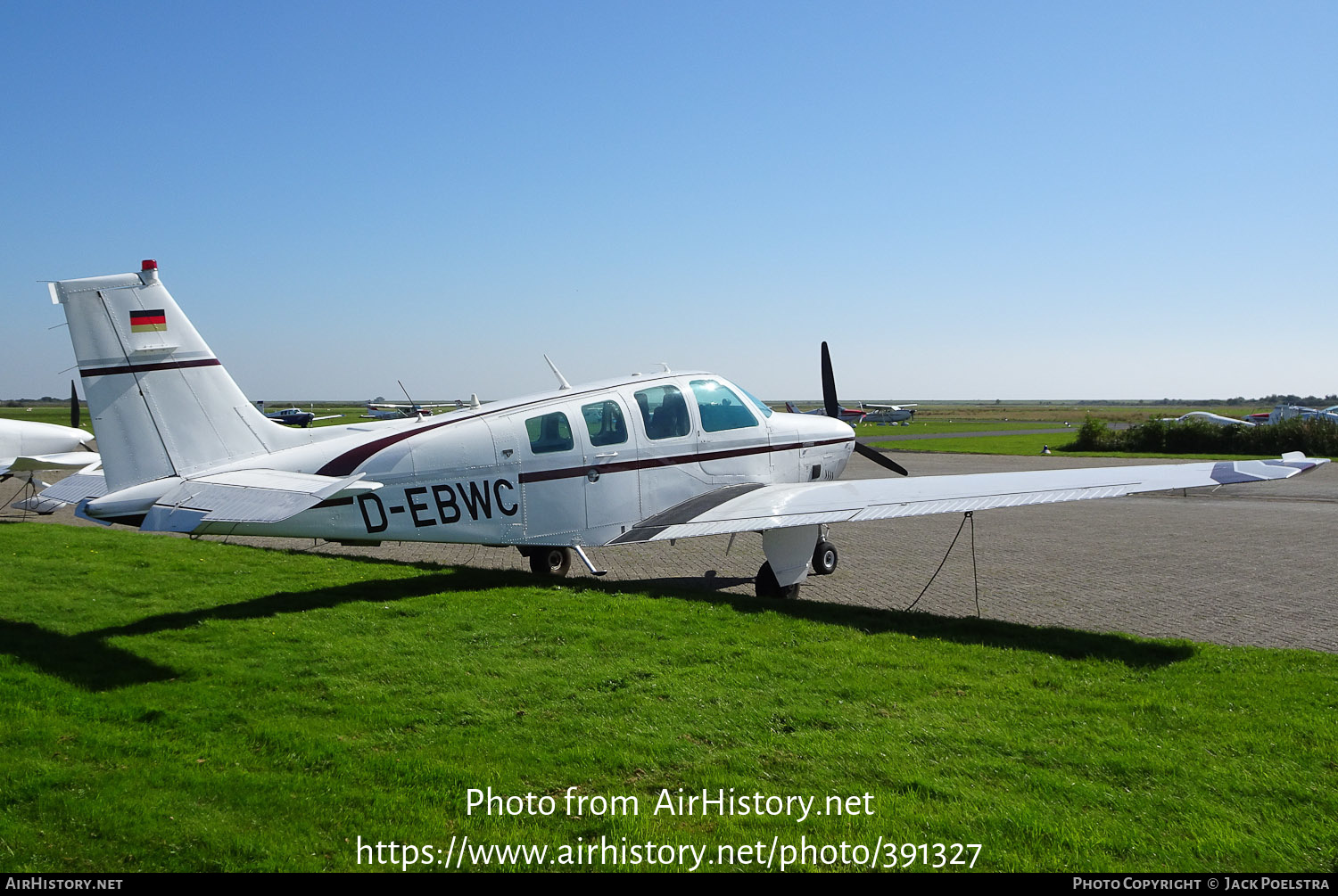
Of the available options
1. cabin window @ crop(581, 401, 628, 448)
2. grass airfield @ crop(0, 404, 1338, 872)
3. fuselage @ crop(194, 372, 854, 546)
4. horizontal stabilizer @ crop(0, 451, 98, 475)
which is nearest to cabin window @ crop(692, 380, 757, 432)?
fuselage @ crop(194, 372, 854, 546)

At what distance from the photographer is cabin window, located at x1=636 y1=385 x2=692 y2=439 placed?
10422mm

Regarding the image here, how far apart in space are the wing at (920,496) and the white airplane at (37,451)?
53.2ft

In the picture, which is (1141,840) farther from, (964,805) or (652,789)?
(652,789)

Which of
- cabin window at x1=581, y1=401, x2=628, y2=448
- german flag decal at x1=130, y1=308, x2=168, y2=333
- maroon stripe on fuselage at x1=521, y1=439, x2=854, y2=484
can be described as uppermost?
german flag decal at x1=130, y1=308, x2=168, y2=333

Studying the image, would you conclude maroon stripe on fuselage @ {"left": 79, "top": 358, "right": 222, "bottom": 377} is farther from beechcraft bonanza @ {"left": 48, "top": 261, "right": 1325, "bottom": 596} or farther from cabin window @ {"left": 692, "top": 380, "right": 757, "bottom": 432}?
cabin window @ {"left": 692, "top": 380, "right": 757, "bottom": 432}

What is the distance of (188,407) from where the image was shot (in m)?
8.24

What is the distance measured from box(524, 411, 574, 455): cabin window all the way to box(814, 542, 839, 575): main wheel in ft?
13.0

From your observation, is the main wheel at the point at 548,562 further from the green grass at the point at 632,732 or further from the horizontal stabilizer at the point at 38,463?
the horizontal stabilizer at the point at 38,463

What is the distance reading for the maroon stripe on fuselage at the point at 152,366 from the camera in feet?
26.0

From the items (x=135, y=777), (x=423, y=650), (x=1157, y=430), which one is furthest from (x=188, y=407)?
(x=1157, y=430)

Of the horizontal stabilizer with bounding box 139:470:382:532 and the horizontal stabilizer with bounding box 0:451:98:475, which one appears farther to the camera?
the horizontal stabilizer with bounding box 0:451:98:475

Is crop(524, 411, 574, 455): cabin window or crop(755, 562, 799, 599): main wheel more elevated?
crop(524, 411, 574, 455): cabin window

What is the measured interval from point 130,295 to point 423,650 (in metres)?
4.33

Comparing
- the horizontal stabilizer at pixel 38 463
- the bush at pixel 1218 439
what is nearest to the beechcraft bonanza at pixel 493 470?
the horizontal stabilizer at pixel 38 463
